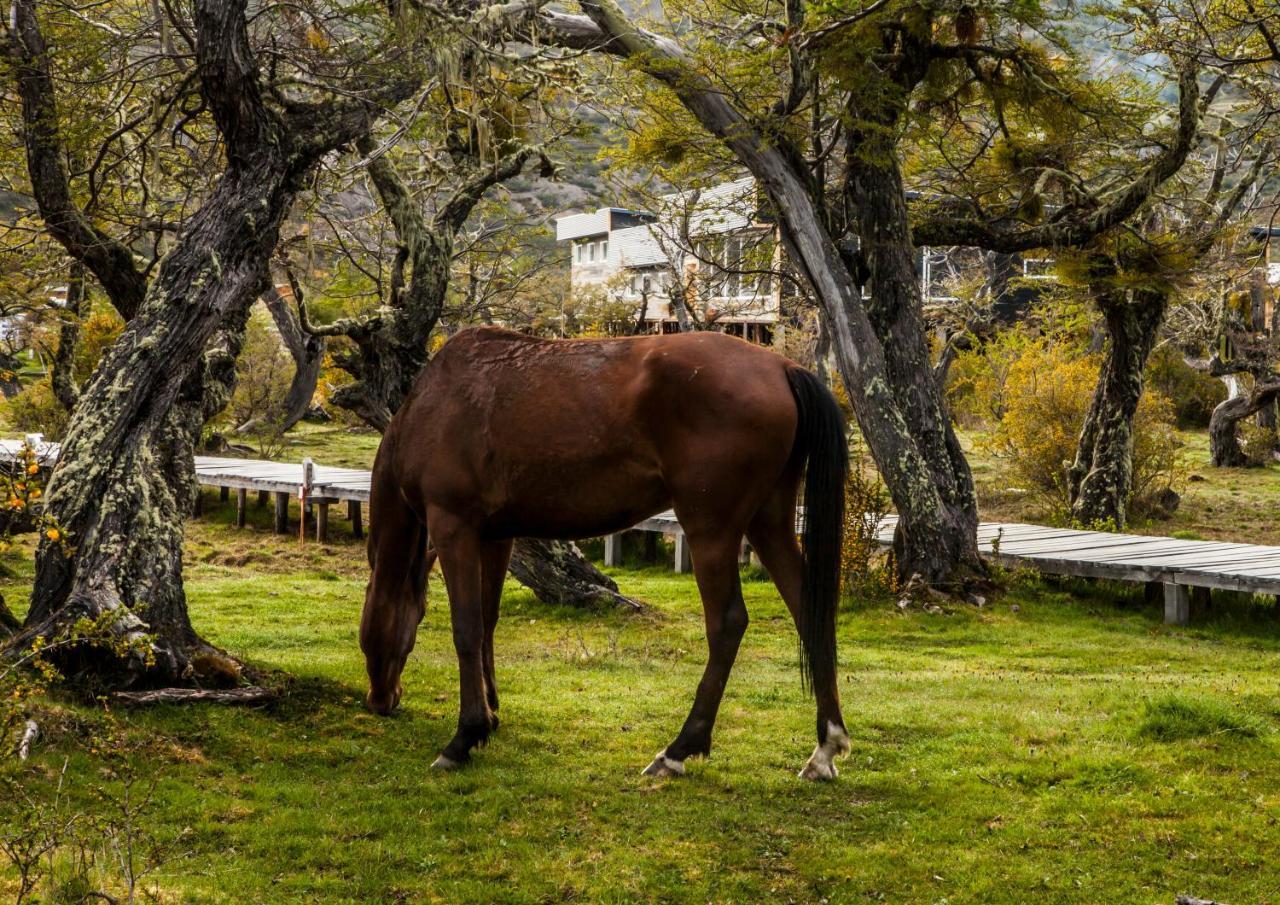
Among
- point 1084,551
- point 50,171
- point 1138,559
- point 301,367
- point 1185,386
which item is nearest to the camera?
point 50,171

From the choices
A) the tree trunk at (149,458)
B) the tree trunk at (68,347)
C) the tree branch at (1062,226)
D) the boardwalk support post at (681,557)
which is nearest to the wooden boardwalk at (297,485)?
the tree trunk at (68,347)

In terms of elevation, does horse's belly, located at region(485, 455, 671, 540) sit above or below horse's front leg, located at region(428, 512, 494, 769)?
above

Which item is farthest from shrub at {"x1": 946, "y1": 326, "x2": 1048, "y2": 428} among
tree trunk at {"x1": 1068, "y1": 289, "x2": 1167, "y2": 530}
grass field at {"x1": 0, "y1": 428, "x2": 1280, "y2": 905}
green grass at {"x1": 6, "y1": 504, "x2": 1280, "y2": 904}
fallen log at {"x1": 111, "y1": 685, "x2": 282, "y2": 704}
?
fallen log at {"x1": 111, "y1": 685, "x2": 282, "y2": 704}

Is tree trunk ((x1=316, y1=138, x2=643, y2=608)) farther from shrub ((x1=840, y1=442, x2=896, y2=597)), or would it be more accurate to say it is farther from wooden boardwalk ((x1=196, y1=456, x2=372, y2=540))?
wooden boardwalk ((x1=196, y1=456, x2=372, y2=540))

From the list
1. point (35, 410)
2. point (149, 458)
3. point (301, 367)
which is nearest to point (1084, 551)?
point (301, 367)

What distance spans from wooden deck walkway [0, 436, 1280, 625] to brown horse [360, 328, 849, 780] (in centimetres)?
626

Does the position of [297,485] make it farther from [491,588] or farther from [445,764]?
[445,764]

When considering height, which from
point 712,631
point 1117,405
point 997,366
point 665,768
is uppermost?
point 997,366

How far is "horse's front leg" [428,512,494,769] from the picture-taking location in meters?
6.48

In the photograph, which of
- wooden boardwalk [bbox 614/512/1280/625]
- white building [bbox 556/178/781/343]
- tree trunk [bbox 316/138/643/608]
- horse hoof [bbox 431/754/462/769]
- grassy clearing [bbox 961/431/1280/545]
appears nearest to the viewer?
horse hoof [bbox 431/754/462/769]

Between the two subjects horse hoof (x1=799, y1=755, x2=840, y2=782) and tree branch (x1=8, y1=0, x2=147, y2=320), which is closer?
horse hoof (x1=799, y1=755, x2=840, y2=782)

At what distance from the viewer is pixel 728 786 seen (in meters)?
6.00

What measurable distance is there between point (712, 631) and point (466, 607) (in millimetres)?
1348

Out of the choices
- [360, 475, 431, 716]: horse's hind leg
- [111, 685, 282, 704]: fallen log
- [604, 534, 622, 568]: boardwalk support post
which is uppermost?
[360, 475, 431, 716]: horse's hind leg
